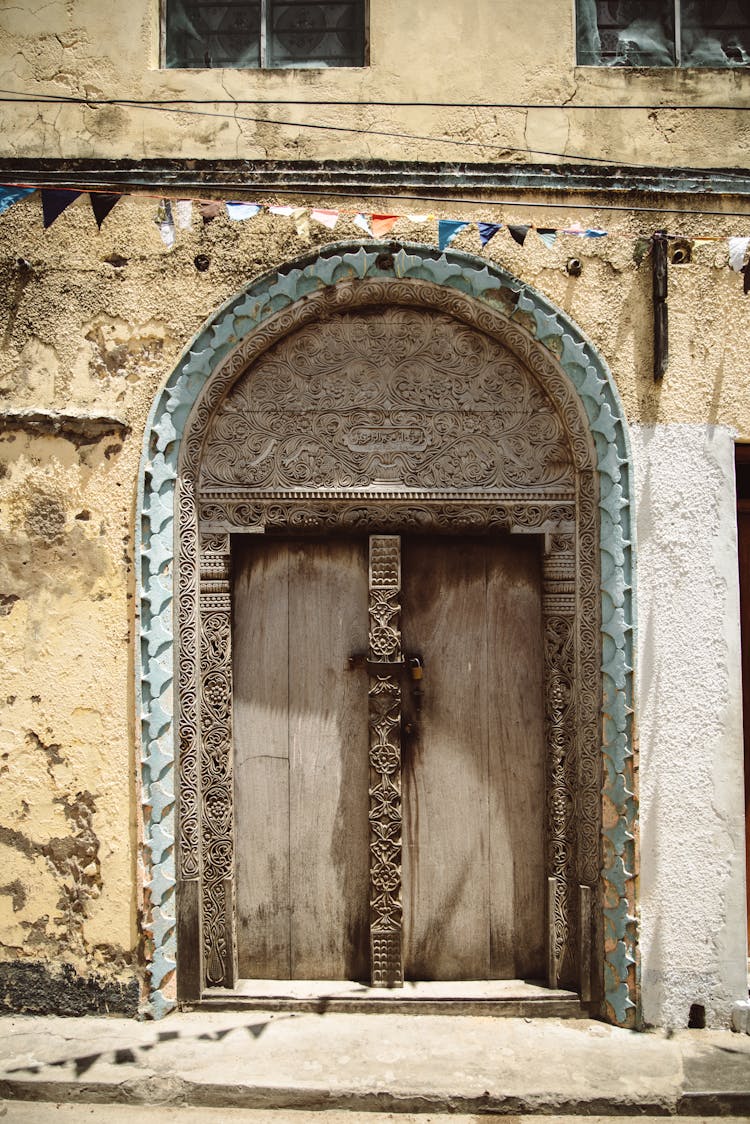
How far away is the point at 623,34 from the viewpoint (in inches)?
→ 145

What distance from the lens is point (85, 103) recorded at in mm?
3549

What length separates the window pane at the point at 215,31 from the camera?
12.1ft

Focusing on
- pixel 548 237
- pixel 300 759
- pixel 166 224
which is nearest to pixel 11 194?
pixel 166 224

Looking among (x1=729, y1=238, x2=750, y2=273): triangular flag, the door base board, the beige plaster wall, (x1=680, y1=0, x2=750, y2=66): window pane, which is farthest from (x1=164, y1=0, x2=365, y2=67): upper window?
the door base board

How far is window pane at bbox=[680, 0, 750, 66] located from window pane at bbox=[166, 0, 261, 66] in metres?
1.82

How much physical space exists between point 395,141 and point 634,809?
2799mm

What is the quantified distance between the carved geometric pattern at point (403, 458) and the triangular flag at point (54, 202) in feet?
2.94

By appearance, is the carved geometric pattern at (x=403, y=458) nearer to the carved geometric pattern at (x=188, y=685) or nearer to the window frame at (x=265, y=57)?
the carved geometric pattern at (x=188, y=685)

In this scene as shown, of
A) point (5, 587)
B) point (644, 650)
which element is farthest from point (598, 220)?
point (5, 587)

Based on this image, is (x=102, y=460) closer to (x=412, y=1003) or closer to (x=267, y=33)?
(x=267, y=33)

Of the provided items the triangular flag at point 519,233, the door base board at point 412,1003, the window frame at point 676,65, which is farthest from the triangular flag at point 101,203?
the door base board at point 412,1003

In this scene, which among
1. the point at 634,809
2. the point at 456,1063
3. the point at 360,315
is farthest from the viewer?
the point at 360,315

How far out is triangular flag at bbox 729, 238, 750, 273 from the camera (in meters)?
3.48

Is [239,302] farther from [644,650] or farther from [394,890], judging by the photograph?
[394,890]
